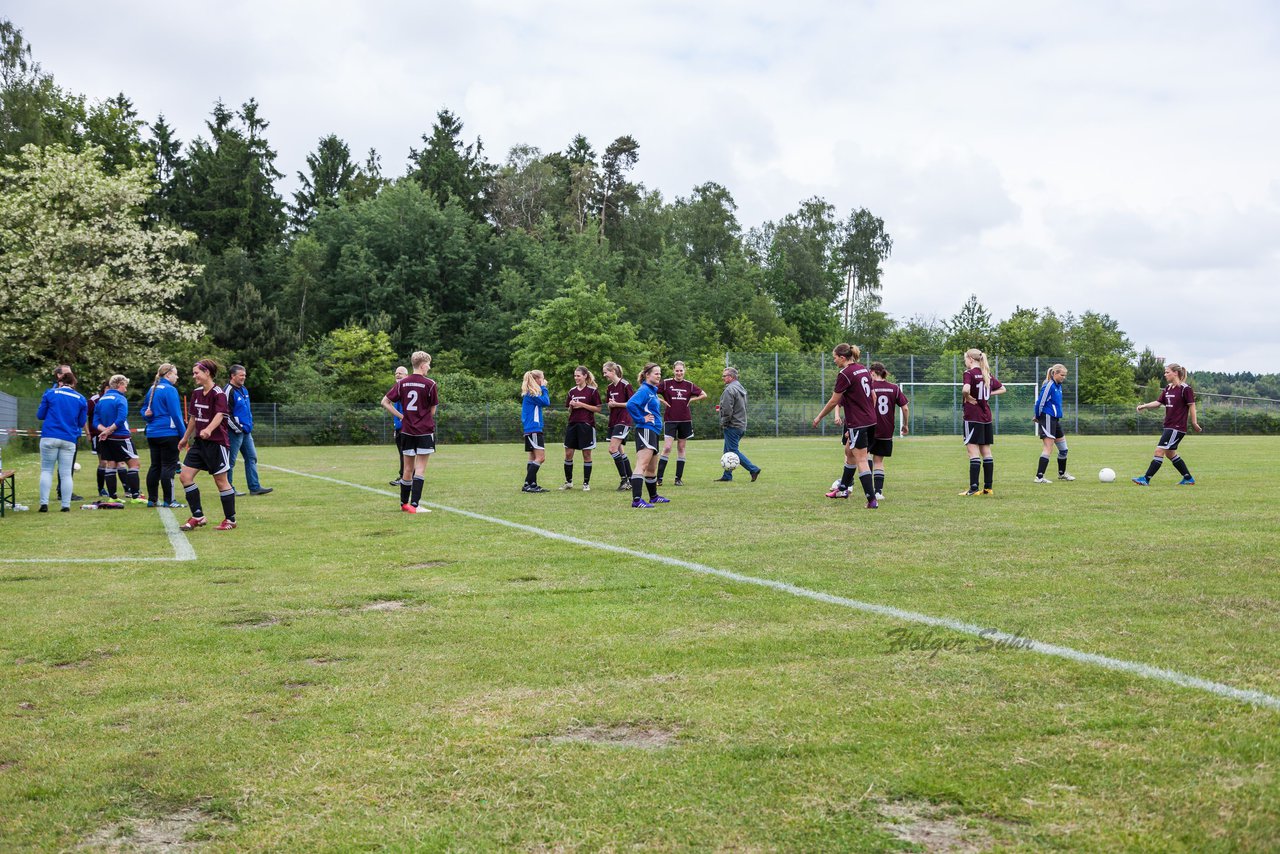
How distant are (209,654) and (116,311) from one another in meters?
36.3

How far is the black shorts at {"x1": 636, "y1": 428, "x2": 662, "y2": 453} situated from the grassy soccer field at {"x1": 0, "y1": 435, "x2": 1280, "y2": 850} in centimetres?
388

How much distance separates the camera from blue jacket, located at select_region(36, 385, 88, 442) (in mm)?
14375

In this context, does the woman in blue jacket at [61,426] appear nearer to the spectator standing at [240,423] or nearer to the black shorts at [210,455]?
the spectator standing at [240,423]

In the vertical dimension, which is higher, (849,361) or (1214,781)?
(849,361)

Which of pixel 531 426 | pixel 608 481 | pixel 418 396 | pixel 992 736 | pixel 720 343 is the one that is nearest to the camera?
pixel 992 736

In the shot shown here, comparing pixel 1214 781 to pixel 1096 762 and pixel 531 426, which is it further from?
pixel 531 426

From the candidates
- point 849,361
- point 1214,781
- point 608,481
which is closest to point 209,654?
point 1214,781

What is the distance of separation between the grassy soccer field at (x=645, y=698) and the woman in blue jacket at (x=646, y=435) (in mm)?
3565

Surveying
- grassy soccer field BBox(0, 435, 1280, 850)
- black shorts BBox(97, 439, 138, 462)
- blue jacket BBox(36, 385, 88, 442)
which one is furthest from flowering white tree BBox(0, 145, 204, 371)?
grassy soccer field BBox(0, 435, 1280, 850)

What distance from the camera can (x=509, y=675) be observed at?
5.00 m

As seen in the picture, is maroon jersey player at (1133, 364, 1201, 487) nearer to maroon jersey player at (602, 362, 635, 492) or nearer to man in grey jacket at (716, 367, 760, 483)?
man in grey jacket at (716, 367, 760, 483)

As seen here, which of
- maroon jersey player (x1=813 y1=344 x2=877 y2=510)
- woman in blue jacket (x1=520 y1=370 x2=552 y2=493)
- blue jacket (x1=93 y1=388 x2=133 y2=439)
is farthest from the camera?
woman in blue jacket (x1=520 y1=370 x2=552 y2=493)

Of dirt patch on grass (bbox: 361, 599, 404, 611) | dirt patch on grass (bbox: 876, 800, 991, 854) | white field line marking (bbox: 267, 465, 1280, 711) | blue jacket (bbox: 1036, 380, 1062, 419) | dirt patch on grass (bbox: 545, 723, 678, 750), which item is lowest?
dirt patch on grass (bbox: 361, 599, 404, 611)

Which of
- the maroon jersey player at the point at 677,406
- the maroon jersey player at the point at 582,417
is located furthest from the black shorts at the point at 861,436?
the maroon jersey player at the point at 677,406
